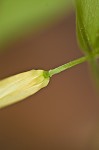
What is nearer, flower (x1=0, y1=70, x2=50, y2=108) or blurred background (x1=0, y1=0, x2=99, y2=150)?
flower (x1=0, y1=70, x2=50, y2=108)

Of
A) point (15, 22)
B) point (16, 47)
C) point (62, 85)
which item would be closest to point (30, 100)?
point (62, 85)

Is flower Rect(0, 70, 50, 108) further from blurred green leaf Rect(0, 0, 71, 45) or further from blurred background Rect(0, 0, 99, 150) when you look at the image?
blurred background Rect(0, 0, 99, 150)

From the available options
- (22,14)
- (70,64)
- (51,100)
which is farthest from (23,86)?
(51,100)

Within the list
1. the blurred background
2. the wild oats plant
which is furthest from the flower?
the blurred background

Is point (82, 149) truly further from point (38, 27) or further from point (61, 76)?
point (38, 27)

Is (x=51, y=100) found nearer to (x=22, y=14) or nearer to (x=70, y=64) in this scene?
(x=22, y=14)

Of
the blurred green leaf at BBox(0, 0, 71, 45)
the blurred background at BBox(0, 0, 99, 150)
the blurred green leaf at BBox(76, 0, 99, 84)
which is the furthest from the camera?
the blurred background at BBox(0, 0, 99, 150)

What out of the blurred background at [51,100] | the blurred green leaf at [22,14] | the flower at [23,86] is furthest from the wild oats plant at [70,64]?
the blurred background at [51,100]
